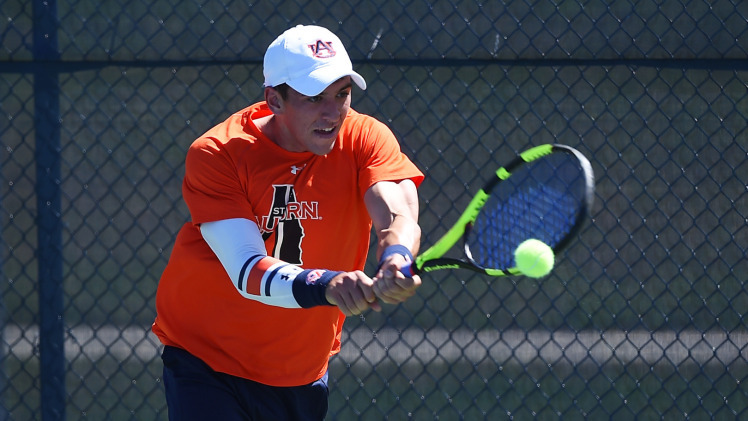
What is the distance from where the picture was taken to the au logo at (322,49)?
233 centimetres

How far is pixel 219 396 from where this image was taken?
97.9 inches

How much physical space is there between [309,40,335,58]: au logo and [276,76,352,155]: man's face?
70 mm

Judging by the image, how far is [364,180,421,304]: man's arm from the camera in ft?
6.64

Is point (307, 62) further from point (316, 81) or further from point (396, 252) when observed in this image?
point (396, 252)

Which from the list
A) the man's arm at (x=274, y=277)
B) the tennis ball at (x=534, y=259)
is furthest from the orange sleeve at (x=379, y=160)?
the tennis ball at (x=534, y=259)

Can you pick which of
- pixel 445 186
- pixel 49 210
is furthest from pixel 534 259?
pixel 49 210

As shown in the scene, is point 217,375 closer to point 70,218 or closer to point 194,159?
point 194,159

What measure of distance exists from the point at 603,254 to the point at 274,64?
183 cm

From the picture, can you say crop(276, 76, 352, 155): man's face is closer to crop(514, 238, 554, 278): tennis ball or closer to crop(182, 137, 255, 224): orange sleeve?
crop(182, 137, 255, 224): orange sleeve

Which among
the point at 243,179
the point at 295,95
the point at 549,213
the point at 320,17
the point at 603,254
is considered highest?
the point at 320,17

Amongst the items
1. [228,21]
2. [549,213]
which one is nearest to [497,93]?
[228,21]

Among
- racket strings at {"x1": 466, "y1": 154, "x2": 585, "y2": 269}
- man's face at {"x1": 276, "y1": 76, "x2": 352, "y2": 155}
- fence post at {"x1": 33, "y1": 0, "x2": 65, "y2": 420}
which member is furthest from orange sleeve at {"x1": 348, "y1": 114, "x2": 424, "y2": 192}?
fence post at {"x1": 33, "y1": 0, "x2": 65, "y2": 420}

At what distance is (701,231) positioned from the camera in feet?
12.2

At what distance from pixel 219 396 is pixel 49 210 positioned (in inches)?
63.0
